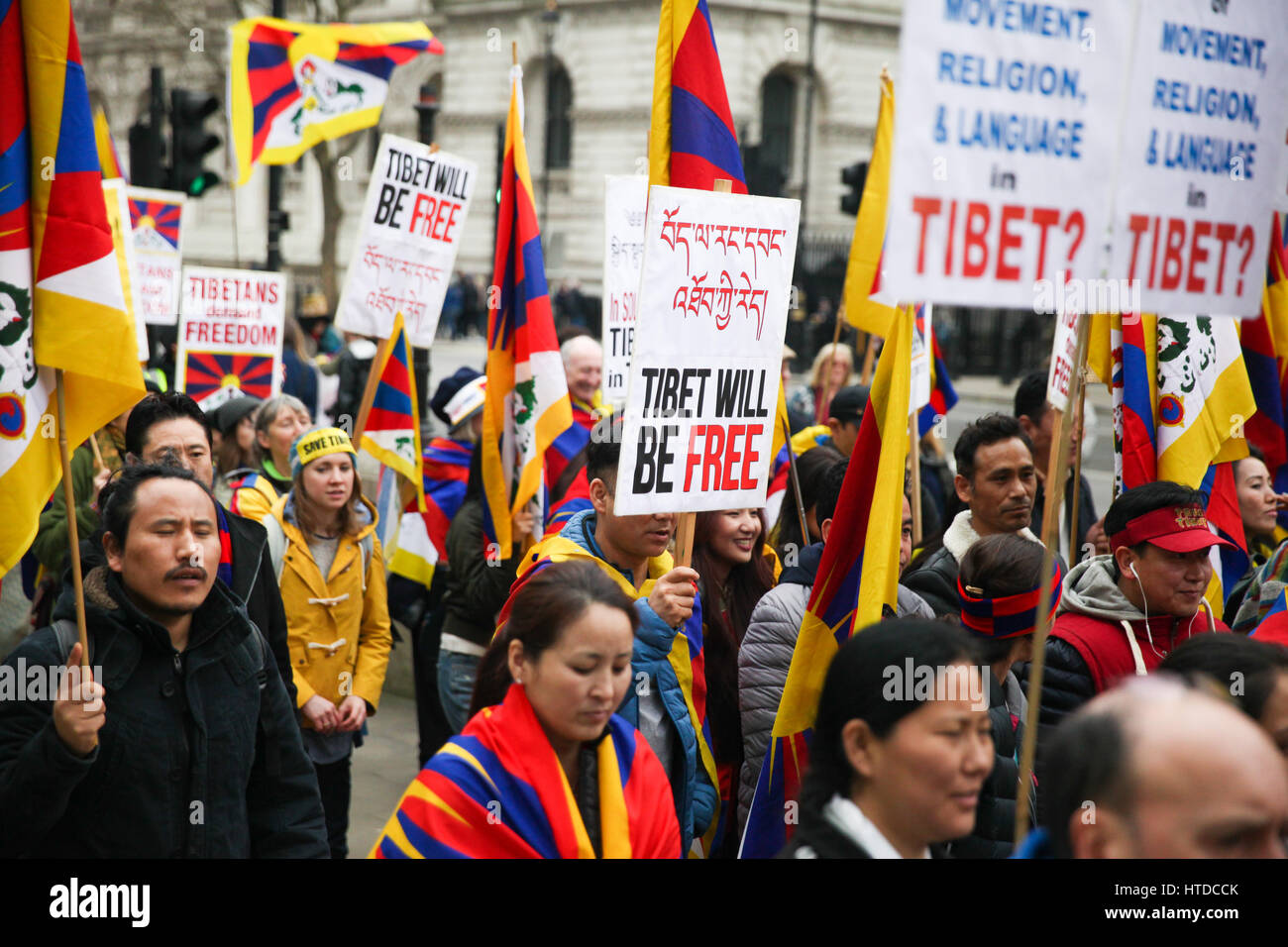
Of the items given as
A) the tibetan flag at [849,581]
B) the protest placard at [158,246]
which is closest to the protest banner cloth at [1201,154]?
the tibetan flag at [849,581]

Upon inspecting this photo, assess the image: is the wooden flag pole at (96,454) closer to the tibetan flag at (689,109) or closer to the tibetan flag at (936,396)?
the tibetan flag at (689,109)

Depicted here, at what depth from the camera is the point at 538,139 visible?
42.0 m

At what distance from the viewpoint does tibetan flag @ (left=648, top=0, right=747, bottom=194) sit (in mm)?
4332

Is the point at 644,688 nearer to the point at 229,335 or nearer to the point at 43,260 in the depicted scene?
the point at 43,260

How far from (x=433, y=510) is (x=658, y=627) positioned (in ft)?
10.3

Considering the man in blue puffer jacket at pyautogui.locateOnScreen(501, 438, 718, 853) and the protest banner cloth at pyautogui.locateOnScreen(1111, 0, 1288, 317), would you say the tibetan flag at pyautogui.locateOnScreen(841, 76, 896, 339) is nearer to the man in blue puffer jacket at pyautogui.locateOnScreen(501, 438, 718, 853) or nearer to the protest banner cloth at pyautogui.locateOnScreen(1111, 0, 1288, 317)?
the man in blue puffer jacket at pyautogui.locateOnScreen(501, 438, 718, 853)

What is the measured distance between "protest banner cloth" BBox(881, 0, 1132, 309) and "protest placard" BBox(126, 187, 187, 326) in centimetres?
837

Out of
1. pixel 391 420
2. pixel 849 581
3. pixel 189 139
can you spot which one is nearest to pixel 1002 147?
pixel 849 581

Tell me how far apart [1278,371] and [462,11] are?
1570 inches

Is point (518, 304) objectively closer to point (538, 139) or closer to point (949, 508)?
point (949, 508)

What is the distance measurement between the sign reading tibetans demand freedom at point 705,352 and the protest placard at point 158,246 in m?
6.95

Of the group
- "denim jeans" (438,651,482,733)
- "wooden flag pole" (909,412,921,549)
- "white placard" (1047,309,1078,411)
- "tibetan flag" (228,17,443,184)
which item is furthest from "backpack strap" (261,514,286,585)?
"tibetan flag" (228,17,443,184)

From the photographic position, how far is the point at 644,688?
3754 mm

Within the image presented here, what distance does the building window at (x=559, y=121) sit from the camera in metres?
41.5
